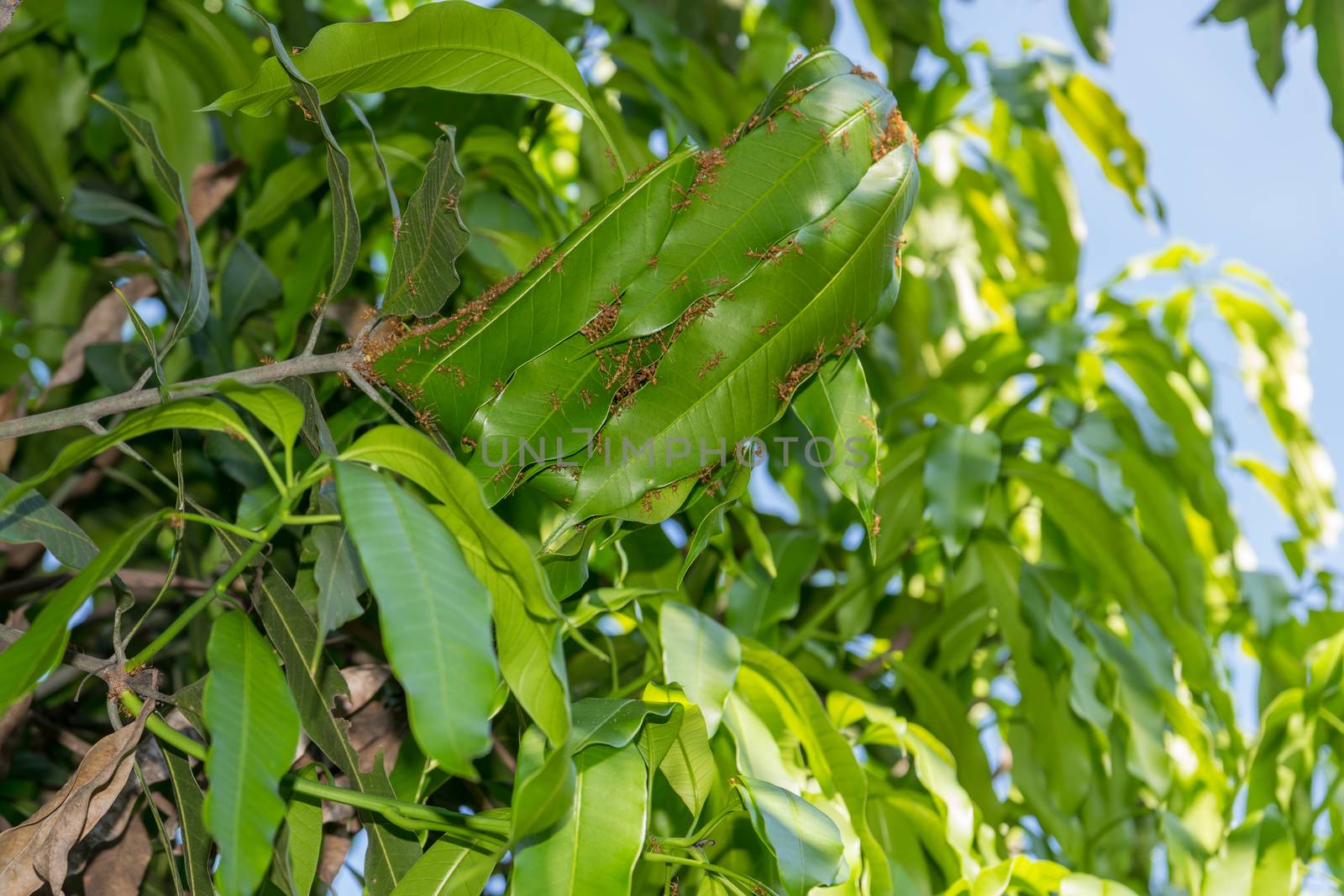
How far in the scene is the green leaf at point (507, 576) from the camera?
1.13 ft

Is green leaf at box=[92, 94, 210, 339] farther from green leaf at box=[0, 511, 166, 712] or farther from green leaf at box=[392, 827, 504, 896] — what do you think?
green leaf at box=[392, 827, 504, 896]

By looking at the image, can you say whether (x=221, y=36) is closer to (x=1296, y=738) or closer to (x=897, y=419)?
(x=897, y=419)

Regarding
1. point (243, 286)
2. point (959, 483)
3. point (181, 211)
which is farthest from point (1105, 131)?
point (181, 211)

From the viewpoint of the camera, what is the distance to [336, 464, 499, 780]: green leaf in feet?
1.00

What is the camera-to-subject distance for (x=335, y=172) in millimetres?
465

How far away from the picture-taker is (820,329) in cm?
48

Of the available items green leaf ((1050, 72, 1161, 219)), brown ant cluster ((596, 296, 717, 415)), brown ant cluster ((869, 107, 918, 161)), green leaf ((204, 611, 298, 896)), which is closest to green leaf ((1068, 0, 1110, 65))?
green leaf ((1050, 72, 1161, 219))

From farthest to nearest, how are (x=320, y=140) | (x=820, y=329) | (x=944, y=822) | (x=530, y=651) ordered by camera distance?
(x=320, y=140) < (x=944, y=822) < (x=820, y=329) < (x=530, y=651)

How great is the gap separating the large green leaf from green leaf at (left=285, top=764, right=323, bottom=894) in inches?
7.3

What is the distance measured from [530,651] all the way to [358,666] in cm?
30

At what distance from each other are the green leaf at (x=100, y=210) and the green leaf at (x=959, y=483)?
0.61 meters

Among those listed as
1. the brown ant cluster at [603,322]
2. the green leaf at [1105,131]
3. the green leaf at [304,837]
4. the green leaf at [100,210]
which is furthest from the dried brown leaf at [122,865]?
the green leaf at [1105,131]

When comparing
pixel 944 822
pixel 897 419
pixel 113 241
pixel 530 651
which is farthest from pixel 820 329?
pixel 113 241

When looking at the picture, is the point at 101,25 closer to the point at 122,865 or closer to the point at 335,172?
the point at 335,172
